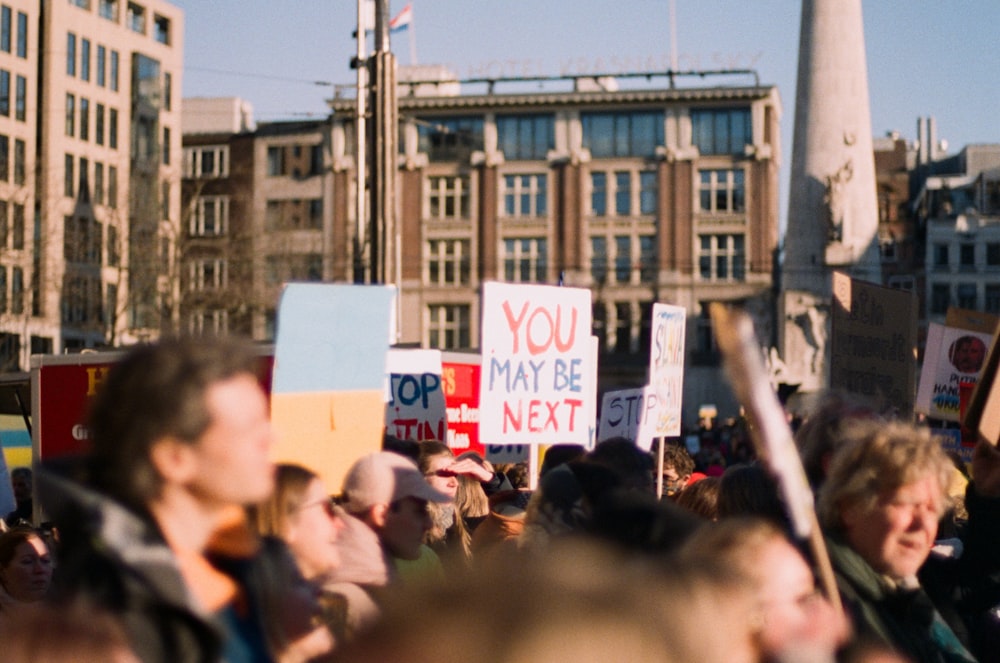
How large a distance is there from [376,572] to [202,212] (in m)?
67.8

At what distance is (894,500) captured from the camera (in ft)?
12.1

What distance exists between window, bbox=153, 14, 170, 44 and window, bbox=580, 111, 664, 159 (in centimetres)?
1762

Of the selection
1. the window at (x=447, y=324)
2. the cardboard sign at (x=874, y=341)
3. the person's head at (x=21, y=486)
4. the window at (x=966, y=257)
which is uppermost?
the window at (x=966, y=257)

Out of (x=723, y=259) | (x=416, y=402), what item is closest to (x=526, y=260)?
(x=723, y=259)

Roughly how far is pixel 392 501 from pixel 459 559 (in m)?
1.37

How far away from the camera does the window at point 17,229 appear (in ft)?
138

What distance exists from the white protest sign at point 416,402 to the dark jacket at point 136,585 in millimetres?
8176

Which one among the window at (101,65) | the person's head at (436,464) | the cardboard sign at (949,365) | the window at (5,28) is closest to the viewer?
the person's head at (436,464)

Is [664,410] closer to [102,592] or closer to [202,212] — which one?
[102,592]

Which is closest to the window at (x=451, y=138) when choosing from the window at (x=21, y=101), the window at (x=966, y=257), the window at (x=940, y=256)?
the window at (x=21, y=101)

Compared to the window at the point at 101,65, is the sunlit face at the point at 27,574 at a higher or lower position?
lower

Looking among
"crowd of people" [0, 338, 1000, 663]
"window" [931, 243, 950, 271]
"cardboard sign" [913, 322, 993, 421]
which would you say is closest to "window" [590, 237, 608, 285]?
"window" [931, 243, 950, 271]

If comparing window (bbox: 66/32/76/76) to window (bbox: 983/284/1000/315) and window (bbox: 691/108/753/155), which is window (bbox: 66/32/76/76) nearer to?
window (bbox: 691/108/753/155)

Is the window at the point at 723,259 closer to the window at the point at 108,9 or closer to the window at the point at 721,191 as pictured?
the window at the point at 721,191
